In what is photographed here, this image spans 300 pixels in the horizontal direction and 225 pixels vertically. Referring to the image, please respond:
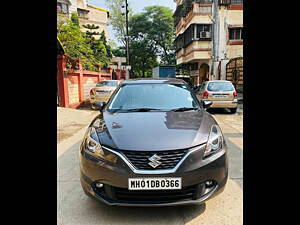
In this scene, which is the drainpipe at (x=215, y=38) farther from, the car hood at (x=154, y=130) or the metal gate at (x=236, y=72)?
the car hood at (x=154, y=130)

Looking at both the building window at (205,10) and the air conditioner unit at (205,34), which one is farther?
the air conditioner unit at (205,34)

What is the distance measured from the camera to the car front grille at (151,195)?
209 centimetres

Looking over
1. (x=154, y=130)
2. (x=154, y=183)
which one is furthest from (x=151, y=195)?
(x=154, y=130)

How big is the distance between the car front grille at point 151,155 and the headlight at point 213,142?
0.94 ft

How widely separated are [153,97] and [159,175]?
1.57 m

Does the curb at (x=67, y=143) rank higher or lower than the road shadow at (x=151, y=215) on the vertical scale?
higher

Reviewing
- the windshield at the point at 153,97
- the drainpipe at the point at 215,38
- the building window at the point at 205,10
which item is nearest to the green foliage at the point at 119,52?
the building window at the point at 205,10

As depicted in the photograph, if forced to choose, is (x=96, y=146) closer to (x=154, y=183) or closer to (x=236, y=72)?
(x=154, y=183)

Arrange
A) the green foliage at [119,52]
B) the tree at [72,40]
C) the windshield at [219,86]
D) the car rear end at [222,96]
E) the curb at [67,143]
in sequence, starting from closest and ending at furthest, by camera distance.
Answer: the curb at [67,143], the car rear end at [222,96], the windshield at [219,86], the tree at [72,40], the green foliage at [119,52]

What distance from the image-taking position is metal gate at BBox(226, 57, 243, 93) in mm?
14520

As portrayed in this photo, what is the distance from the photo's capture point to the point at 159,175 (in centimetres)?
204

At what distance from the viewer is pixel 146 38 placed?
1465 inches

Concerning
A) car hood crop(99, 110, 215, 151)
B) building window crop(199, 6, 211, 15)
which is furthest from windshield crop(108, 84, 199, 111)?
building window crop(199, 6, 211, 15)
